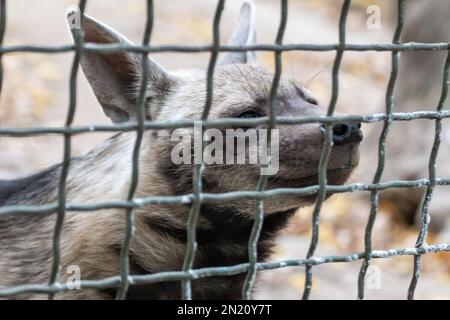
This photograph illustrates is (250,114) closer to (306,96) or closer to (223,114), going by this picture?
(223,114)

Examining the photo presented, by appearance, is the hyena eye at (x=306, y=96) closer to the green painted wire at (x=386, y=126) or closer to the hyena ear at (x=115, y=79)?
the hyena ear at (x=115, y=79)

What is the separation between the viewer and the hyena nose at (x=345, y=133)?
286cm

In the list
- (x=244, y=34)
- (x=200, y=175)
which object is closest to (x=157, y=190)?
(x=200, y=175)

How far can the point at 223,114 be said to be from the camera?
3.39 metres

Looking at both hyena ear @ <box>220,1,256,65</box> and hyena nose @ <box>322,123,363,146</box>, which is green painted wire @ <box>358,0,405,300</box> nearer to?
hyena nose @ <box>322,123,363,146</box>

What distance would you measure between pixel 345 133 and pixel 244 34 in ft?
4.81

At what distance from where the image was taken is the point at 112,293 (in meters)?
3.04

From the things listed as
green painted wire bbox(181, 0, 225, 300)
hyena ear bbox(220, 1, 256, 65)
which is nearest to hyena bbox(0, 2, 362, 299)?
hyena ear bbox(220, 1, 256, 65)

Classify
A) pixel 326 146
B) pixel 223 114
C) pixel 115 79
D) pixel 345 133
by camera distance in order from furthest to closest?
pixel 223 114 < pixel 115 79 < pixel 345 133 < pixel 326 146

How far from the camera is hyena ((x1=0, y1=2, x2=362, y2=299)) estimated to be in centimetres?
306

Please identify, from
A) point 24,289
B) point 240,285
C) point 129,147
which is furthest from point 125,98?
point 24,289

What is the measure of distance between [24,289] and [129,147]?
1.34 m

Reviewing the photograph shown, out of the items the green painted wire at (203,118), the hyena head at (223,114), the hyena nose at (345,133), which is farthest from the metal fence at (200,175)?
the hyena head at (223,114)
